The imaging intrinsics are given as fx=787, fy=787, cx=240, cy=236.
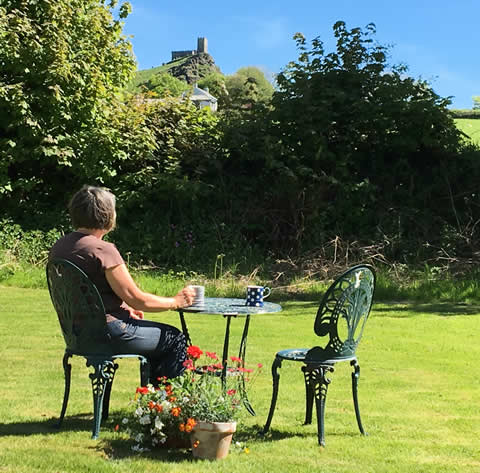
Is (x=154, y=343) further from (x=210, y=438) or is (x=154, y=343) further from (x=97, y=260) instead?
(x=210, y=438)

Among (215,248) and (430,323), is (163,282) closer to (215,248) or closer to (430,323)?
(215,248)

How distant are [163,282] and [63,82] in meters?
5.42

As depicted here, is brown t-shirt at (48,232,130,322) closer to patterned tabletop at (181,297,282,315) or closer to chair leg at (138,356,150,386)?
chair leg at (138,356,150,386)

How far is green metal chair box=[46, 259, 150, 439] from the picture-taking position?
5.07 metres

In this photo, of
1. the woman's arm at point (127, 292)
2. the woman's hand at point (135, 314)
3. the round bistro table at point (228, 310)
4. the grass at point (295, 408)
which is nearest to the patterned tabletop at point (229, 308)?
the round bistro table at point (228, 310)

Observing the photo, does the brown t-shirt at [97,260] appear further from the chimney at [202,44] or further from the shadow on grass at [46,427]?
the chimney at [202,44]

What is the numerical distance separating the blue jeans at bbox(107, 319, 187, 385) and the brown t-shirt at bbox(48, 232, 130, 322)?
10 cm

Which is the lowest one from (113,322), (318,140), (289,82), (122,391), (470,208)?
(122,391)

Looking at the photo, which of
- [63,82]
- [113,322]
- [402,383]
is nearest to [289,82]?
[63,82]

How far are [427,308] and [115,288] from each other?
891 cm

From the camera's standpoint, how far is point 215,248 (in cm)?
1681

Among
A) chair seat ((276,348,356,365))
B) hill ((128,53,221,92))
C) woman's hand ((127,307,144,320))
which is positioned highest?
hill ((128,53,221,92))

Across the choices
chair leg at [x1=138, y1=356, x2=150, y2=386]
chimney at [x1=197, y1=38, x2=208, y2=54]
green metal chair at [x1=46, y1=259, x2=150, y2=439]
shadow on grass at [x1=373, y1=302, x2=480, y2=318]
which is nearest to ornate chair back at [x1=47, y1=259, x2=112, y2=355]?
green metal chair at [x1=46, y1=259, x2=150, y2=439]

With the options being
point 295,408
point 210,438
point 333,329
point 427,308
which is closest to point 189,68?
point 427,308
